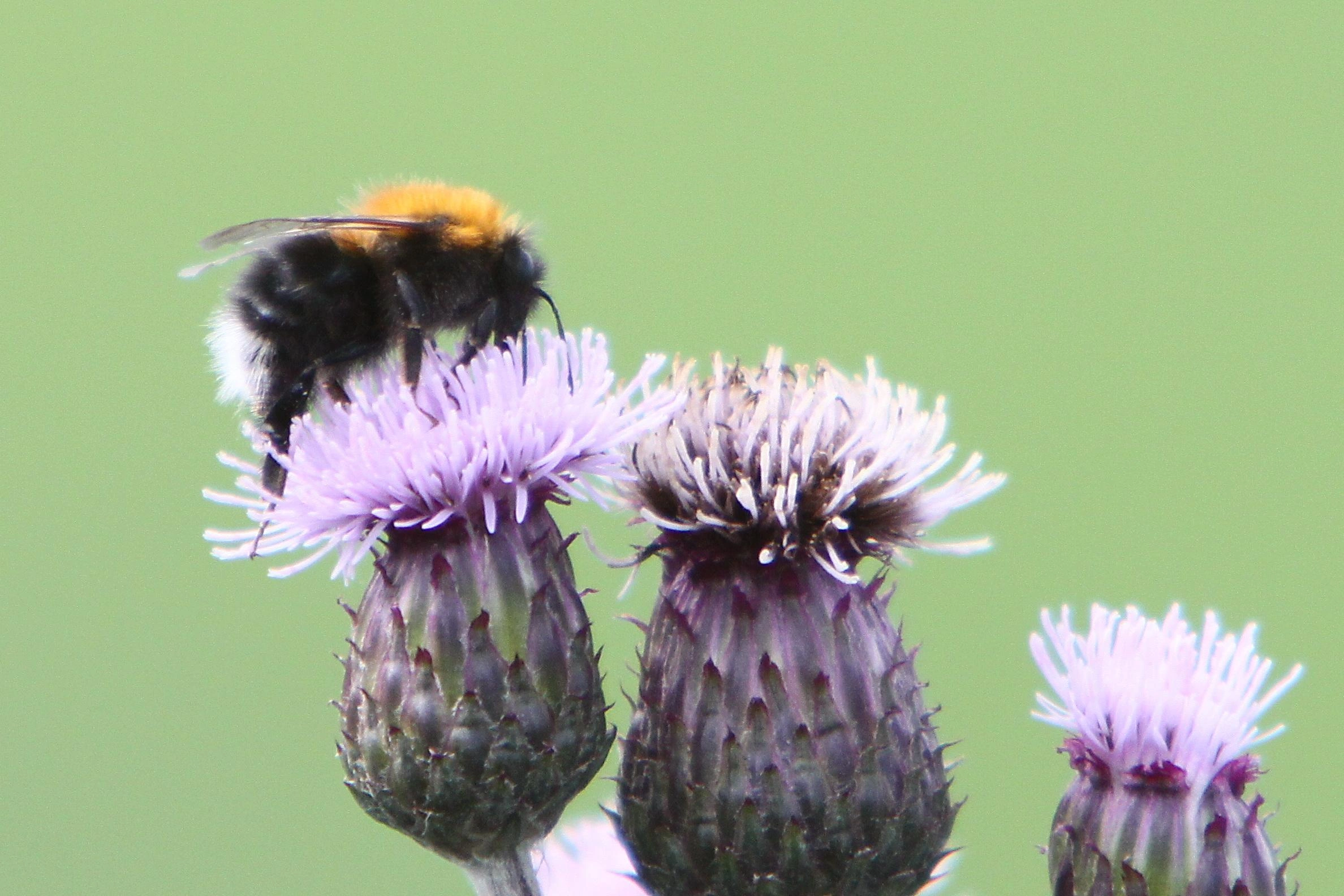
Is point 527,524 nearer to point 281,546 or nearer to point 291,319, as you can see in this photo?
point 281,546

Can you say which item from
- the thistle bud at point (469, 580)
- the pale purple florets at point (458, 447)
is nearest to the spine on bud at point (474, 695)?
the thistle bud at point (469, 580)

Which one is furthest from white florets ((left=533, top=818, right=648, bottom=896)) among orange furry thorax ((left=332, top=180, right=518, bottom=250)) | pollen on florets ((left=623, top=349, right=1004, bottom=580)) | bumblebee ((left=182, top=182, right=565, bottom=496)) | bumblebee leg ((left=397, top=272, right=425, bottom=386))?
orange furry thorax ((left=332, top=180, right=518, bottom=250))

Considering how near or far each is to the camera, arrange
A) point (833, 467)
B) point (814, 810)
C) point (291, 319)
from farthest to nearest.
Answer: point (291, 319)
point (833, 467)
point (814, 810)

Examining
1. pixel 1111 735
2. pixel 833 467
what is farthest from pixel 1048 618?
pixel 833 467

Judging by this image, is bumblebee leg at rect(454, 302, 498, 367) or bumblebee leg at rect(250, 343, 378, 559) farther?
bumblebee leg at rect(250, 343, 378, 559)

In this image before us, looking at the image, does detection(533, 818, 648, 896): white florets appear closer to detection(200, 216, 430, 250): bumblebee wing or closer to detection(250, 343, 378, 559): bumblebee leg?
detection(250, 343, 378, 559): bumblebee leg

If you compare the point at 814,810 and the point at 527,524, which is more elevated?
the point at 527,524
